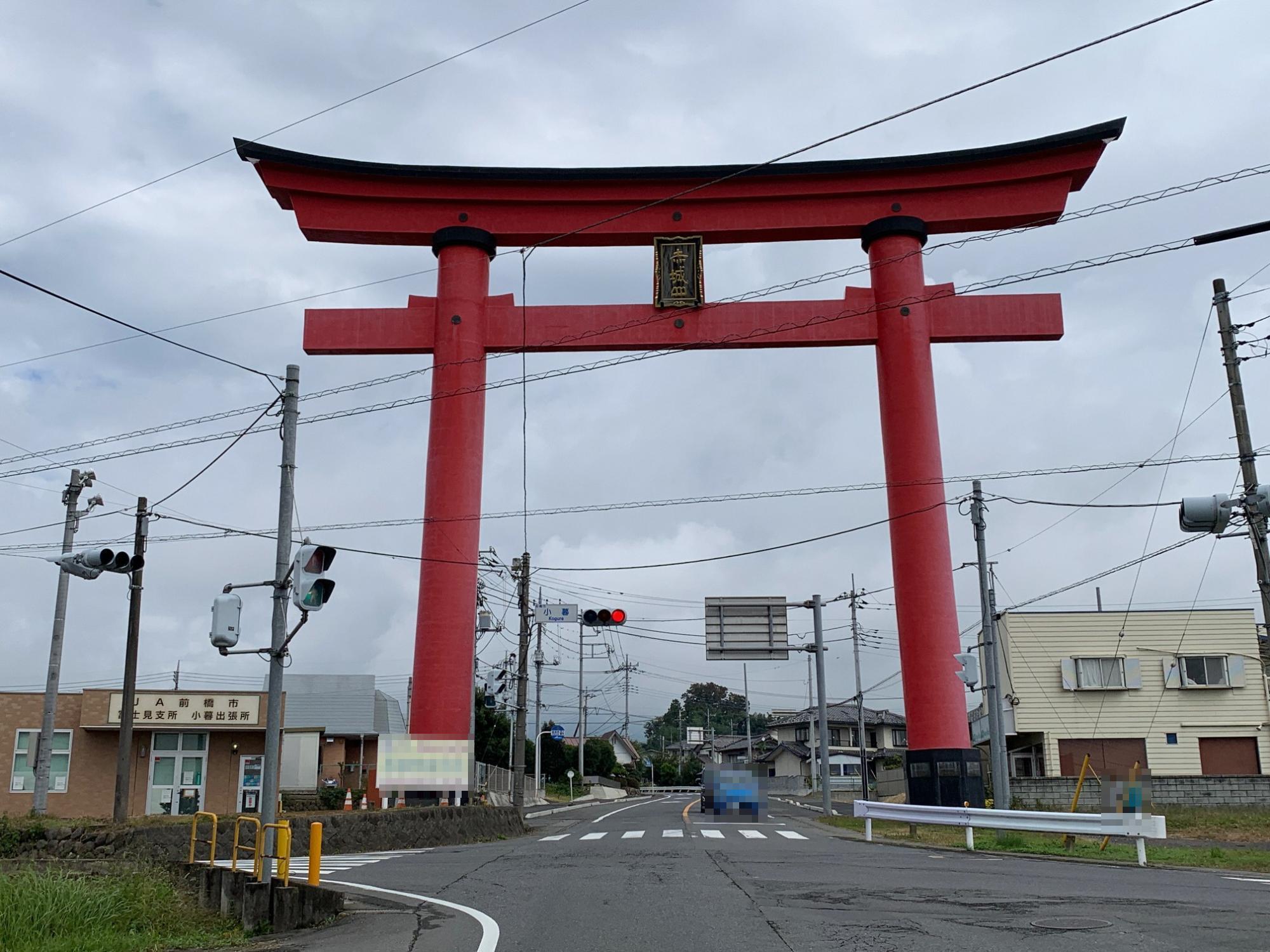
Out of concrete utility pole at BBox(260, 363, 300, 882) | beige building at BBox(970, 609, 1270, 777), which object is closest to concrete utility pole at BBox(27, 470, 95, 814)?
concrete utility pole at BBox(260, 363, 300, 882)

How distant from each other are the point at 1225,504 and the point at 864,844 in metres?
9.02

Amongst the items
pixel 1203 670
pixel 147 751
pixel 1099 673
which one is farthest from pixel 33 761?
pixel 1203 670

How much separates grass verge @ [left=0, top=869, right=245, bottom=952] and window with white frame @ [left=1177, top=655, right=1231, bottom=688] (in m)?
31.9

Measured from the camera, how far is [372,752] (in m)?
44.5

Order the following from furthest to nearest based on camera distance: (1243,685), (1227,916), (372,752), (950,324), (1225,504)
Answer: (372,752) < (1243,685) < (950,324) < (1225,504) < (1227,916)

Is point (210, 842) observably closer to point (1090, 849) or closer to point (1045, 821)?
point (1045, 821)

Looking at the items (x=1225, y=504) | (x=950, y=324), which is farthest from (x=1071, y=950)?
(x=950, y=324)

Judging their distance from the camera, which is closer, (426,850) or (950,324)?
(426,850)

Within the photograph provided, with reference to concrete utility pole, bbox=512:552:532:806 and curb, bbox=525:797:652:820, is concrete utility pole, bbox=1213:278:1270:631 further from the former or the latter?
curb, bbox=525:797:652:820

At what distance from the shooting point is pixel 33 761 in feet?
90.5

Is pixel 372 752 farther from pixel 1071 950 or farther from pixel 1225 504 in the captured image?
pixel 1071 950

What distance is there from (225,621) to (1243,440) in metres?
14.4

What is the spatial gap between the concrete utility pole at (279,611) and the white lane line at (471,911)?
1.82 meters

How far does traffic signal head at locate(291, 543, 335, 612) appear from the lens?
11.5 m
